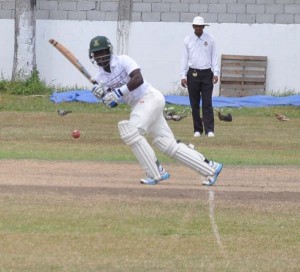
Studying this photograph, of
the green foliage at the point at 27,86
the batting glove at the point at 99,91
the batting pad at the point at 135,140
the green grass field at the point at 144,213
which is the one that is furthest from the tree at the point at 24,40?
the batting pad at the point at 135,140

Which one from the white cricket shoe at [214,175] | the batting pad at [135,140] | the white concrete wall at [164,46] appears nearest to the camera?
the batting pad at [135,140]

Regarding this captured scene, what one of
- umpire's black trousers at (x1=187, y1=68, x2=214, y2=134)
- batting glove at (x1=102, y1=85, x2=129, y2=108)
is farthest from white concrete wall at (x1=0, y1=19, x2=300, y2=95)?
batting glove at (x1=102, y1=85, x2=129, y2=108)

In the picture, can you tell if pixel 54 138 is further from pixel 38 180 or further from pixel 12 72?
pixel 12 72

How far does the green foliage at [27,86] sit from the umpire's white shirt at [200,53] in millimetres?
8524

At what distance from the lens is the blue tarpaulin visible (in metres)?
26.2

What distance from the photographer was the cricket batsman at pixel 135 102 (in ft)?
41.3

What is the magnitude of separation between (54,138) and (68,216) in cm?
888

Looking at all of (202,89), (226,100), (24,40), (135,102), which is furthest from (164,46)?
(135,102)

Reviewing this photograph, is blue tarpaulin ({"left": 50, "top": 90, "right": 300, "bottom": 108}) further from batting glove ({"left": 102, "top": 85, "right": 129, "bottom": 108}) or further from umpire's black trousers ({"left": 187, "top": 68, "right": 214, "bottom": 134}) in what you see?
batting glove ({"left": 102, "top": 85, "right": 129, "bottom": 108})

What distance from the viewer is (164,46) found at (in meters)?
28.0

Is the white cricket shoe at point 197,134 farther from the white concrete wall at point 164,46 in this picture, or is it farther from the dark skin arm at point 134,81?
the white concrete wall at point 164,46

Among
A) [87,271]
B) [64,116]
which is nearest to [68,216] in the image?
[87,271]

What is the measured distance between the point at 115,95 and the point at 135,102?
35 cm

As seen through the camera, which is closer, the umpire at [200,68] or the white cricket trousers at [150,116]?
the white cricket trousers at [150,116]
